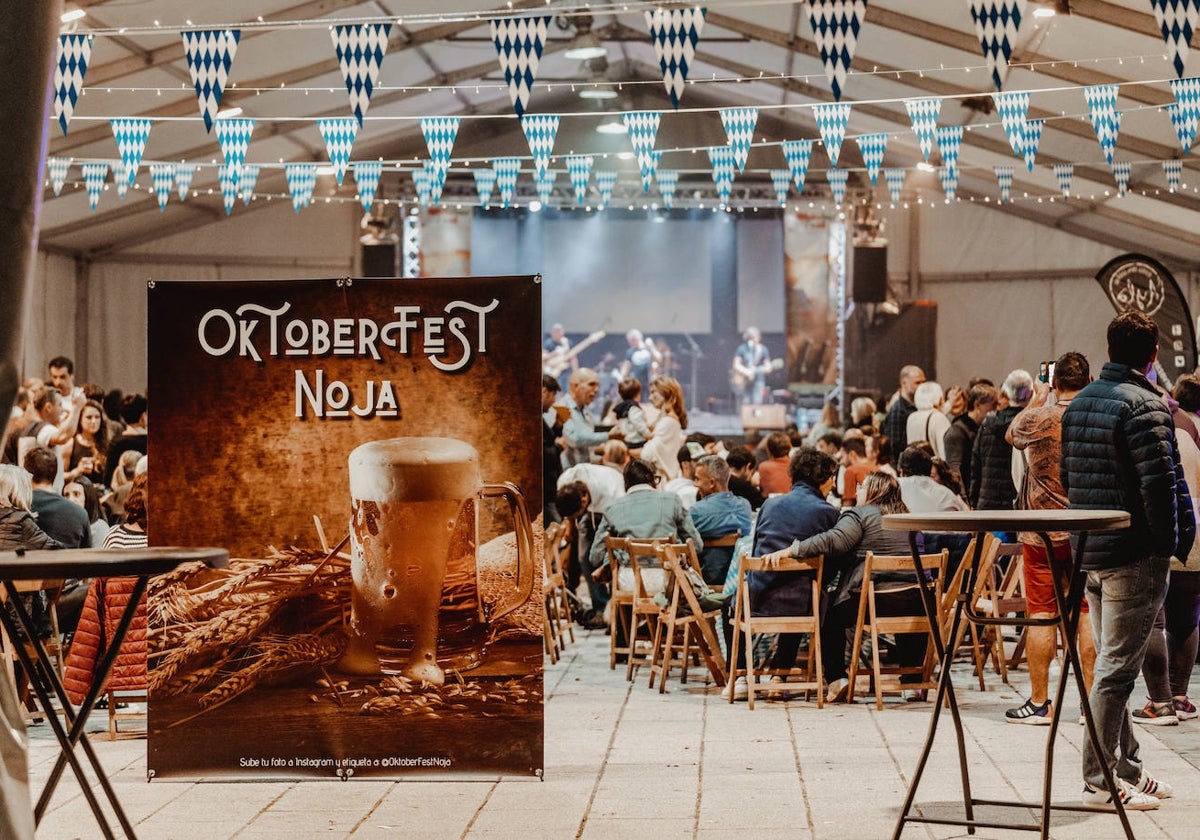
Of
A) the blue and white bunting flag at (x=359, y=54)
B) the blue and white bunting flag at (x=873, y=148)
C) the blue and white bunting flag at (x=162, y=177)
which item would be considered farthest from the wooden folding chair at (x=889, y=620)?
the blue and white bunting flag at (x=162, y=177)

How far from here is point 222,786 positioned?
484 centimetres

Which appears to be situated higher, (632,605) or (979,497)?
(979,497)

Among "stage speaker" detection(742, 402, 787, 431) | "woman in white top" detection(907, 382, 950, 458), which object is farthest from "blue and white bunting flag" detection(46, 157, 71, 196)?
"stage speaker" detection(742, 402, 787, 431)

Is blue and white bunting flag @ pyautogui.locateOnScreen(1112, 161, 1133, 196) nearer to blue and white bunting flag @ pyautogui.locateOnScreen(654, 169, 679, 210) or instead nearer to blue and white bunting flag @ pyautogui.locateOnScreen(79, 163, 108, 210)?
blue and white bunting flag @ pyautogui.locateOnScreen(654, 169, 679, 210)

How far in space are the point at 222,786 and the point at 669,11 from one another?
517 centimetres

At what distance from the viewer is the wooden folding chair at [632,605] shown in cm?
709

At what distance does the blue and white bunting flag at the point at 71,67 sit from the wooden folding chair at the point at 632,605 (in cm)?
437

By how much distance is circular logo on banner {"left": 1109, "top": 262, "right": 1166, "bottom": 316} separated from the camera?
10133 mm

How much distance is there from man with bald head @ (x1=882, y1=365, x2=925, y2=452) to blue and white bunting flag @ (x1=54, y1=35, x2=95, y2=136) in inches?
239

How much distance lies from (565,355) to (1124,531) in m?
15.7

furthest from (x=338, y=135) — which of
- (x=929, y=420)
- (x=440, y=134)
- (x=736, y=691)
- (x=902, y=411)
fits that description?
(x=736, y=691)

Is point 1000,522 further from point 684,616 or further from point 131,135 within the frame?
point 131,135

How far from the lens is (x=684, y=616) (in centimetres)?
707

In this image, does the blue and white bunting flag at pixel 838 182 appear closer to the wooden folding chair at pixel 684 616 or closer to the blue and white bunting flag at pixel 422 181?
the blue and white bunting flag at pixel 422 181
